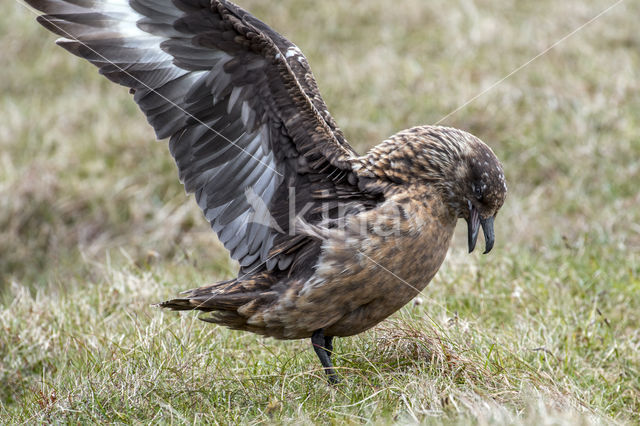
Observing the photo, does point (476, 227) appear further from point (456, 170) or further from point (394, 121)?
point (394, 121)

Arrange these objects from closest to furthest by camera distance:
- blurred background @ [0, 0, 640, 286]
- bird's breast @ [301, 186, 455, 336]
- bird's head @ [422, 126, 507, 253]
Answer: bird's breast @ [301, 186, 455, 336], bird's head @ [422, 126, 507, 253], blurred background @ [0, 0, 640, 286]

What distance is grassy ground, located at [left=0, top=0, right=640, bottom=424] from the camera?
Answer: 3.34 m

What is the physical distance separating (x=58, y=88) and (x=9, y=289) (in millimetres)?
3737

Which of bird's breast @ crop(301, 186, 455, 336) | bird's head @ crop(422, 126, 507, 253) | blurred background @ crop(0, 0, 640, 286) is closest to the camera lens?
bird's breast @ crop(301, 186, 455, 336)

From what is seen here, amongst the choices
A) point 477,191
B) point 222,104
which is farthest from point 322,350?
point 222,104

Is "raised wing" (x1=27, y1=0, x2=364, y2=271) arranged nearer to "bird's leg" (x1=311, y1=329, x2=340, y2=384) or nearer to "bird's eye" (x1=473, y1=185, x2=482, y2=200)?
"bird's leg" (x1=311, y1=329, x2=340, y2=384)

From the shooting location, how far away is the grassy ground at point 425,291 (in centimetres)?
334

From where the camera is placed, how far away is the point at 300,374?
3316 millimetres

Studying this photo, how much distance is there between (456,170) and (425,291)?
1217mm

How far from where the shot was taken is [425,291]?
4547mm

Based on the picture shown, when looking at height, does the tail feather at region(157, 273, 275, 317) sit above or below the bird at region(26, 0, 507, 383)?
below

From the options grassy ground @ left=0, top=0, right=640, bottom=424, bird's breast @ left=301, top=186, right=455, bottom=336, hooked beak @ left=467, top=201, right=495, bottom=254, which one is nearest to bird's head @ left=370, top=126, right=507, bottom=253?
hooked beak @ left=467, top=201, right=495, bottom=254

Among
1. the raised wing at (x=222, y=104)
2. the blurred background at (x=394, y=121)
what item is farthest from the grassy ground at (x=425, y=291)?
the raised wing at (x=222, y=104)

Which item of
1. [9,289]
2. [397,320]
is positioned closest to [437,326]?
[397,320]
